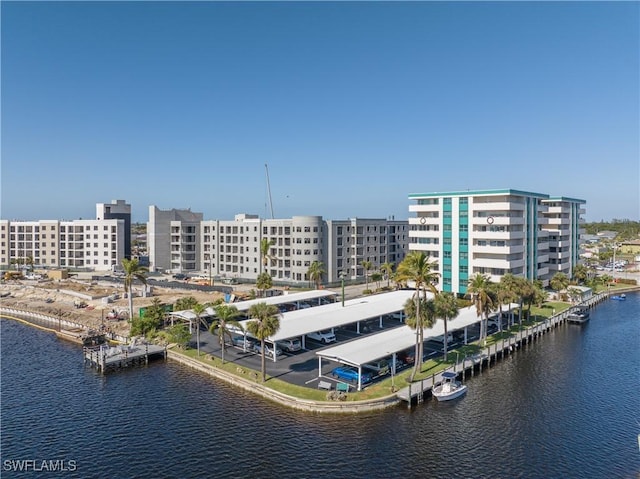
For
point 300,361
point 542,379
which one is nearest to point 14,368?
point 300,361

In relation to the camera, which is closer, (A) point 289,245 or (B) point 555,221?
(B) point 555,221

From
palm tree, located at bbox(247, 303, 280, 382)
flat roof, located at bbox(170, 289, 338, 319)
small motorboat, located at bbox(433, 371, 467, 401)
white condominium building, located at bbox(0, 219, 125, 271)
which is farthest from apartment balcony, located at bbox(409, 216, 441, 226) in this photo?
white condominium building, located at bbox(0, 219, 125, 271)

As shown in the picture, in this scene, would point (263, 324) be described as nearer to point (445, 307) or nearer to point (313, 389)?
point (313, 389)

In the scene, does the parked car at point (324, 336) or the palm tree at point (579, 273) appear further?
the palm tree at point (579, 273)

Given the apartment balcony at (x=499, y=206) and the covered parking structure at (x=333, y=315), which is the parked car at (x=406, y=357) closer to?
the covered parking structure at (x=333, y=315)

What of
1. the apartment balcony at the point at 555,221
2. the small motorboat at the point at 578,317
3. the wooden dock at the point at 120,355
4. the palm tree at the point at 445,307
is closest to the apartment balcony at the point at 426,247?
the small motorboat at the point at 578,317

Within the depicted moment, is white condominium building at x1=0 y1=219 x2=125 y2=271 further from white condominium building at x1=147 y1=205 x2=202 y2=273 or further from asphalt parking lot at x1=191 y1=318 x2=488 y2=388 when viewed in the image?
asphalt parking lot at x1=191 y1=318 x2=488 y2=388

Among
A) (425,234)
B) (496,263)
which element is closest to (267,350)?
(496,263)
